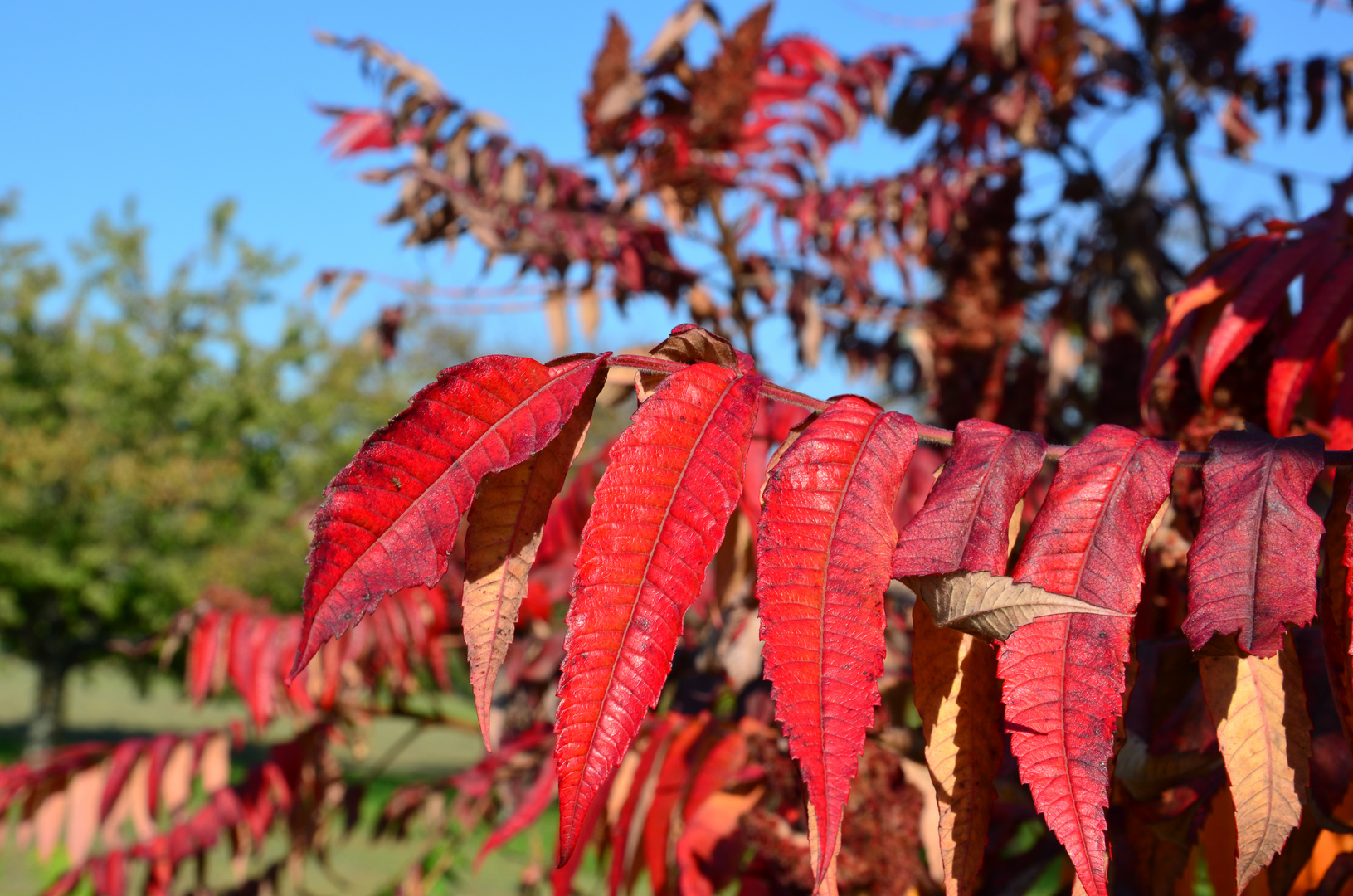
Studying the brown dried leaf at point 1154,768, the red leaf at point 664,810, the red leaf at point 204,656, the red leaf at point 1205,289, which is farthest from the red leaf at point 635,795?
the red leaf at point 204,656

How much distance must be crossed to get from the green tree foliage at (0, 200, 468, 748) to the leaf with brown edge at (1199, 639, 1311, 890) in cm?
1810

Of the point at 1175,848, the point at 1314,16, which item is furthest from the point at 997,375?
the point at 1175,848

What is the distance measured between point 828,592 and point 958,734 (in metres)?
0.19

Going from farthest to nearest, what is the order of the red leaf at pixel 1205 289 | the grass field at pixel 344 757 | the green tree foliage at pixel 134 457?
the green tree foliage at pixel 134 457
the grass field at pixel 344 757
the red leaf at pixel 1205 289

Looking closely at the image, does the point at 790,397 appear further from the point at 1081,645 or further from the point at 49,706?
the point at 49,706

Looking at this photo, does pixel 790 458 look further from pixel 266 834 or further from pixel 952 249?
pixel 952 249

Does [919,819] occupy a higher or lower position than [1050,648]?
lower

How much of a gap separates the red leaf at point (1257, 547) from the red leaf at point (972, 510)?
Answer: 0.44 feet

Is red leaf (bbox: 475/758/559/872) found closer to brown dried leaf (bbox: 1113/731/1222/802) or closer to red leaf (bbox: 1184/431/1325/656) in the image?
brown dried leaf (bbox: 1113/731/1222/802)

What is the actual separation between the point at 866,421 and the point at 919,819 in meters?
0.99

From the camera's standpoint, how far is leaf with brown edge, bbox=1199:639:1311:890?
0.78m

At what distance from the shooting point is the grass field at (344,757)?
7670mm

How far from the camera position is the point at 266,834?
2.62 meters

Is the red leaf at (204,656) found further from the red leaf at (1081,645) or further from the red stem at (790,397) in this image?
the red leaf at (1081,645)
